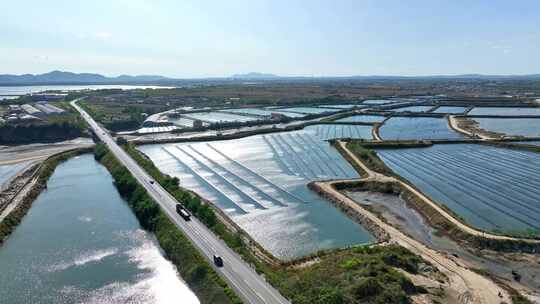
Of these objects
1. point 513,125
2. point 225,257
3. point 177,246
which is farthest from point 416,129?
point 225,257

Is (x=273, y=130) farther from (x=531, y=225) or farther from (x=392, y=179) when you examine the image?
(x=531, y=225)

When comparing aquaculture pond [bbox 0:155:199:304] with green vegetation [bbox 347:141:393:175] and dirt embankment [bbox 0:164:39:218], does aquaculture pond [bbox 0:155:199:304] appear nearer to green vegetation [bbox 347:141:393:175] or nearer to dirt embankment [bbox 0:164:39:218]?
dirt embankment [bbox 0:164:39:218]

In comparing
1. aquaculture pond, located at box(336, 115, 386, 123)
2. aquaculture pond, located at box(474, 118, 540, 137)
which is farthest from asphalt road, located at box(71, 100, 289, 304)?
aquaculture pond, located at box(474, 118, 540, 137)

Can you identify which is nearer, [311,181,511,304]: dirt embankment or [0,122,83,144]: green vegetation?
[311,181,511,304]: dirt embankment

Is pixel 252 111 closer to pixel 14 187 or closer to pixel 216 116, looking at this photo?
pixel 216 116

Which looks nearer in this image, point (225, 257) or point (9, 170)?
point (225, 257)

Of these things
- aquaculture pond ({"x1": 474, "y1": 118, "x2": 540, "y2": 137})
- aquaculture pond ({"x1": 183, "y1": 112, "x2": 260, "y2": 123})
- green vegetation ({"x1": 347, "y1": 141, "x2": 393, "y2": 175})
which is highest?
aquaculture pond ({"x1": 183, "y1": 112, "x2": 260, "y2": 123})
